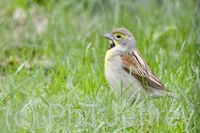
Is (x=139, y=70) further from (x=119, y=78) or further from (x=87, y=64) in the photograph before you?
(x=87, y=64)

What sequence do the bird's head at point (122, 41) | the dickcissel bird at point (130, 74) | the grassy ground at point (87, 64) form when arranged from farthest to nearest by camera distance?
the bird's head at point (122, 41), the dickcissel bird at point (130, 74), the grassy ground at point (87, 64)

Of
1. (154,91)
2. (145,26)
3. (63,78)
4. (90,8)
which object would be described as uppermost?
(90,8)

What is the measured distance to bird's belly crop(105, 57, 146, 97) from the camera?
5.72 meters

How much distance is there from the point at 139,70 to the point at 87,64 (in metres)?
0.71

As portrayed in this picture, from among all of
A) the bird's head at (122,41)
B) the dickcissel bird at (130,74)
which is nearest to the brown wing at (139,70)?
the dickcissel bird at (130,74)

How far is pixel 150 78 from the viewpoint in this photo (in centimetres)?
584

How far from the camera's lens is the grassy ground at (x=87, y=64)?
491 centimetres

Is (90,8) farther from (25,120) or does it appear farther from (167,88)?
(25,120)

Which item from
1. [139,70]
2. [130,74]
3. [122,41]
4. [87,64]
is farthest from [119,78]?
[87,64]

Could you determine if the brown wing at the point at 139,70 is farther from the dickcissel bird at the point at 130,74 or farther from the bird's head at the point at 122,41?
the bird's head at the point at 122,41

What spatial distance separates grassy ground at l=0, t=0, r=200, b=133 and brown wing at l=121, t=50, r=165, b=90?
177 millimetres

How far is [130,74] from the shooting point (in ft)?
18.6

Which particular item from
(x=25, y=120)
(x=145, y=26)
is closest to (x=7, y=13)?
(x=145, y=26)

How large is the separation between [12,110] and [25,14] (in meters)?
3.81
